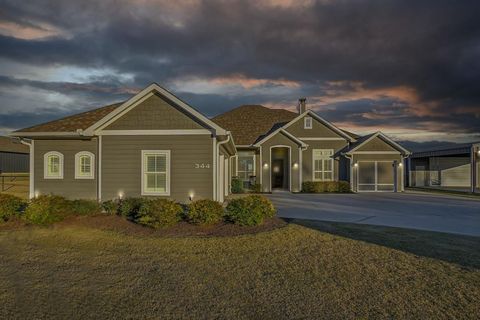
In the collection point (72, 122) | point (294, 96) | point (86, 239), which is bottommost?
point (86, 239)

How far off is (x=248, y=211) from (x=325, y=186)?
Answer: 1360 cm

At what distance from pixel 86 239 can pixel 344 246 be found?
6428 millimetres

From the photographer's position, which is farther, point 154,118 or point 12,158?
point 12,158

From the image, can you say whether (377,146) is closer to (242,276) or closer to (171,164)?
(171,164)

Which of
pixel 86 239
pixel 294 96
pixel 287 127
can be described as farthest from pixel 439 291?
pixel 294 96

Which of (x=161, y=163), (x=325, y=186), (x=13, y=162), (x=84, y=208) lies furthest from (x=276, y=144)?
(x=13, y=162)

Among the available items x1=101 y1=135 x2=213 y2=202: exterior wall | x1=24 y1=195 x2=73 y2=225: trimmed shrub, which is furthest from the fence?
x1=24 y1=195 x2=73 y2=225: trimmed shrub

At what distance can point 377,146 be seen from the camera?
69.5 feet

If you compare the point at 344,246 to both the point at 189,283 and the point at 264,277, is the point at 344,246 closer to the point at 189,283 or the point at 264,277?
the point at 264,277

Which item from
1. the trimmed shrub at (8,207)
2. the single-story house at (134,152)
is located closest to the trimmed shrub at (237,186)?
the single-story house at (134,152)

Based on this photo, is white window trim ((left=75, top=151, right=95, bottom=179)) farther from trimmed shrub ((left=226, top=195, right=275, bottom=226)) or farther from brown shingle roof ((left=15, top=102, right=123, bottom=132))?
trimmed shrub ((left=226, top=195, right=275, bottom=226))

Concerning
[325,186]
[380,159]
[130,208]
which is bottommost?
[325,186]

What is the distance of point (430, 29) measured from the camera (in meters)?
14.5

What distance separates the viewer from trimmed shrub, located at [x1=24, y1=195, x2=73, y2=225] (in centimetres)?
845
